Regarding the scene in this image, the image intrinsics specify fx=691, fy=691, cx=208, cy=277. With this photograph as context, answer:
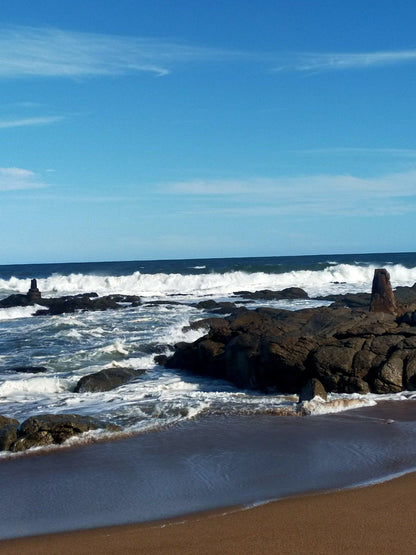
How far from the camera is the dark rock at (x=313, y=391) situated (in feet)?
36.3

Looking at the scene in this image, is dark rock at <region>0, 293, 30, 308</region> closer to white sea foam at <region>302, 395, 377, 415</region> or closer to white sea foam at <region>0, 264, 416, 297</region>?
white sea foam at <region>0, 264, 416, 297</region>

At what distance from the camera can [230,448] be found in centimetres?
872

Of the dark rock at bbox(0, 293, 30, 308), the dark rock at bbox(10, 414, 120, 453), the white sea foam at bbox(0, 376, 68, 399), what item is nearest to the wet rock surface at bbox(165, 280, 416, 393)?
the white sea foam at bbox(0, 376, 68, 399)

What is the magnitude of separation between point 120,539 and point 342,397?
674cm

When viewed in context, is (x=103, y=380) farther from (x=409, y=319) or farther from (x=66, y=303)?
(x=66, y=303)

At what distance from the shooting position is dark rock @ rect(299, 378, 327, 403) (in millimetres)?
11055

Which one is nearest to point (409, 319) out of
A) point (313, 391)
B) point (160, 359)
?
point (313, 391)

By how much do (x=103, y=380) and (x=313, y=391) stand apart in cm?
463

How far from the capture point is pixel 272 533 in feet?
18.4

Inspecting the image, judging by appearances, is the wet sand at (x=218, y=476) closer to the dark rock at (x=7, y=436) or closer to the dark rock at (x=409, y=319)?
the dark rock at (x=7, y=436)

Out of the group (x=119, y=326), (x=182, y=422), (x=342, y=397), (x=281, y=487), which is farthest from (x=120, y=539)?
(x=119, y=326)

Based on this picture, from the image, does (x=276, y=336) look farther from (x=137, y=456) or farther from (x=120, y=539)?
(x=120, y=539)

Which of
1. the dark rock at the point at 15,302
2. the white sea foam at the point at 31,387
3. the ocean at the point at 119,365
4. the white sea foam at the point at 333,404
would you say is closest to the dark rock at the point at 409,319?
the ocean at the point at 119,365

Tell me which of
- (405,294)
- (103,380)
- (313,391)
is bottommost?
(103,380)
